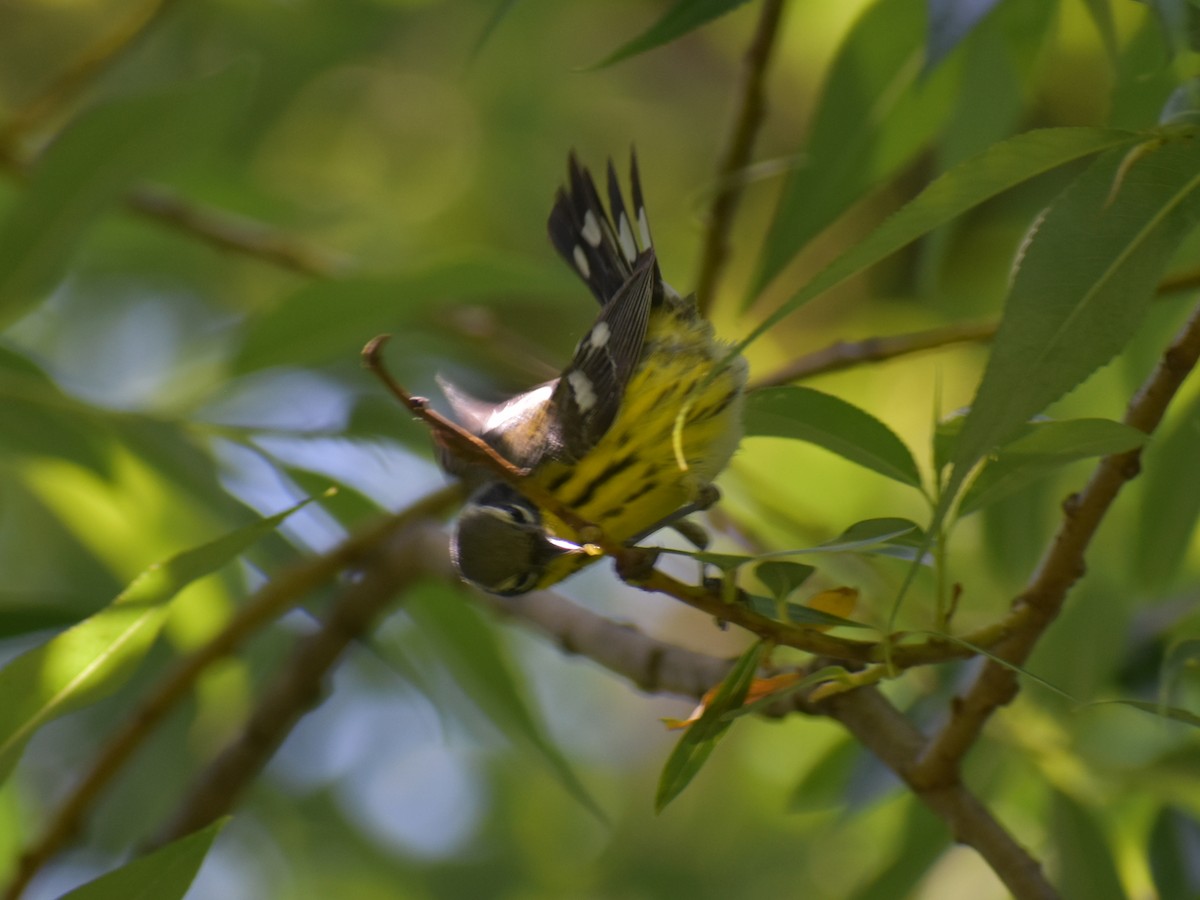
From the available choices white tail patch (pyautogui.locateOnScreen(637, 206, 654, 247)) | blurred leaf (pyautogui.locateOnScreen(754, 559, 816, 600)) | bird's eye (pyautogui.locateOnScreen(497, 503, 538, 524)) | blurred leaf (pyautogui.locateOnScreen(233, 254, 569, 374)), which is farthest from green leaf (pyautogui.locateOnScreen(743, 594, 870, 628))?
blurred leaf (pyautogui.locateOnScreen(233, 254, 569, 374))

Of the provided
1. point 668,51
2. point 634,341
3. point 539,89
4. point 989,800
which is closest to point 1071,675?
point 989,800

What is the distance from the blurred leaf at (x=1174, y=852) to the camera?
1064 mm

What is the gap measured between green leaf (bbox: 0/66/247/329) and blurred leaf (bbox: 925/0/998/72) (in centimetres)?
72

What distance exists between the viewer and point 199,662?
142 centimetres

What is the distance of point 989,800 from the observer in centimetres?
127

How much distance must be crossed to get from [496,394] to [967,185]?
86 cm

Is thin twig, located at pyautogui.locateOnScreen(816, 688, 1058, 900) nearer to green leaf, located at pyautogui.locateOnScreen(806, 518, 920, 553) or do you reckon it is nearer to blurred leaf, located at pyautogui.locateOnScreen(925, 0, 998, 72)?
green leaf, located at pyautogui.locateOnScreen(806, 518, 920, 553)

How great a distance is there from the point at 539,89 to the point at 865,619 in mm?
1827

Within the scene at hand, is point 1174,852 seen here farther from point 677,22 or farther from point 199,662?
point 199,662

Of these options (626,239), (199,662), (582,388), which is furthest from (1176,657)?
(199,662)

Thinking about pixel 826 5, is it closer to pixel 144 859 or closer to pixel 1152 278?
pixel 1152 278

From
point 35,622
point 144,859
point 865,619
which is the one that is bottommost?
point 865,619

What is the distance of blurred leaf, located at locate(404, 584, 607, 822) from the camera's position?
1.40 metres

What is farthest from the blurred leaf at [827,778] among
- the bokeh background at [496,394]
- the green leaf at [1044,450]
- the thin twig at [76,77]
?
the thin twig at [76,77]
